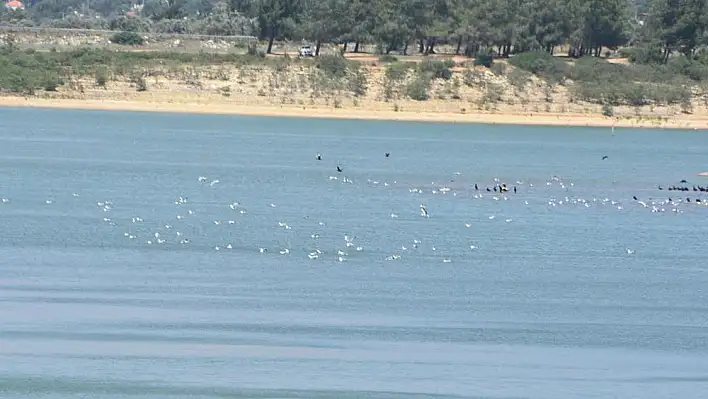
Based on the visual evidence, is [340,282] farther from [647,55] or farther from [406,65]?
[647,55]

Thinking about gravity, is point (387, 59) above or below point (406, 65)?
below

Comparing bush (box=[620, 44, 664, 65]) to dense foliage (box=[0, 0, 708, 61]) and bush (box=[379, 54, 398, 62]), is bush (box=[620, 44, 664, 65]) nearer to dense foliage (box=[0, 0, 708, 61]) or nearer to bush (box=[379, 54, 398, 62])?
dense foliage (box=[0, 0, 708, 61])

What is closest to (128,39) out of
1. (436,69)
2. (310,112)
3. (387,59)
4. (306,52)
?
(306,52)

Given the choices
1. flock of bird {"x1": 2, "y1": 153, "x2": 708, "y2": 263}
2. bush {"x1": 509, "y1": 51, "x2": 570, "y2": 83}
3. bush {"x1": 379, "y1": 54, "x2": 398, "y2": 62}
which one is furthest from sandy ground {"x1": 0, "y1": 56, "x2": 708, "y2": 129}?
flock of bird {"x1": 2, "y1": 153, "x2": 708, "y2": 263}

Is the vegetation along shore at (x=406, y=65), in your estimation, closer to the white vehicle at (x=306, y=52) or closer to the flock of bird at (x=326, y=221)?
the white vehicle at (x=306, y=52)

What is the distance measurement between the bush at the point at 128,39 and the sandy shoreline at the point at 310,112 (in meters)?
27.1

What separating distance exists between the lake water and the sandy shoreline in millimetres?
23673

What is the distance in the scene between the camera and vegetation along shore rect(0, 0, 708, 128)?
7200 cm

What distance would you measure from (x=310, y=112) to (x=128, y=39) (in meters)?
31.5

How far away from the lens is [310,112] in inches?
2756

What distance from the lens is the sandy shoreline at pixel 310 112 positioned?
228ft

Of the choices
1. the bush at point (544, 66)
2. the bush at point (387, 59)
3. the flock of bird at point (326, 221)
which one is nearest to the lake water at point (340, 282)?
the flock of bird at point (326, 221)

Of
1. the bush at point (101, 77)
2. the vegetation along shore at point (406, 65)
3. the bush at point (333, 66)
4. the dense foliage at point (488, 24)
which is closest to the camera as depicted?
the vegetation along shore at point (406, 65)

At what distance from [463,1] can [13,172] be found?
63090 mm
